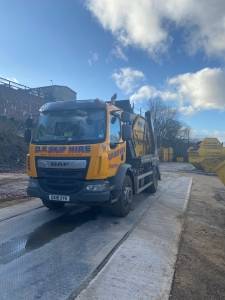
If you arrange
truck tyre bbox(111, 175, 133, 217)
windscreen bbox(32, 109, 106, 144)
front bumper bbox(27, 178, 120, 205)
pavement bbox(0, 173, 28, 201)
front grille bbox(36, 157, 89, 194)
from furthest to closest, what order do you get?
1. pavement bbox(0, 173, 28, 201)
2. truck tyre bbox(111, 175, 133, 217)
3. windscreen bbox(32, 109, 106, 144)
4. front grille bbox(36, 157, 89, 194)
5. front bumper bbox(27, 178, 120, 205)

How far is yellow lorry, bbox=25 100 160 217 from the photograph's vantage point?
7105mm

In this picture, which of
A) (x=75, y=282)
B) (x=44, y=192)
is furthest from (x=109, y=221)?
(x=75, y=282)

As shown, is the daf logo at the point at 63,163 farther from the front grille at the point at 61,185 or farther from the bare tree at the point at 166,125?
the bare tree at the point at 166,125

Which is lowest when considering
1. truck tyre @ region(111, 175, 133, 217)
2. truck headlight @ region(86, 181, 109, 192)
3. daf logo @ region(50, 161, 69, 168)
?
truck tyre @ region(111, 175, 133, 217)

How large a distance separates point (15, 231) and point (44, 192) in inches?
44.6

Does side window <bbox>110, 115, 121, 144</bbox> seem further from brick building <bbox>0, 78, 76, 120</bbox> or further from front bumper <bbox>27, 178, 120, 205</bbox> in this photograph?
brick building <bbox>0, 78, 76, 120</bbox>

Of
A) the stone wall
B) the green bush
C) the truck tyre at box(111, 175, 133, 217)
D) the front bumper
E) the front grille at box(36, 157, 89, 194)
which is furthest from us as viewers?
the stone wall

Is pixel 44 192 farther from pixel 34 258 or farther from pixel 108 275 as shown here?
pixel 108 275

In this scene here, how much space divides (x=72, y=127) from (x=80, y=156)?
2.70 feet

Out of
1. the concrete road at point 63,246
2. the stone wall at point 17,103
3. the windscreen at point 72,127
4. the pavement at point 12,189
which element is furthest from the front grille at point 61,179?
the stone wall at point 17,103

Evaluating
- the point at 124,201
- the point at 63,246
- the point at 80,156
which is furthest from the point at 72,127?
the point at 63,246

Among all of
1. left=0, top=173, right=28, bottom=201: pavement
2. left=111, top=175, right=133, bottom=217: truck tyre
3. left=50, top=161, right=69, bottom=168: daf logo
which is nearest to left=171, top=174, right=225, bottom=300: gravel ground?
left=111, top=175, right=133, bottom=217: truck tyre

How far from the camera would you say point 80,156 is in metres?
7.11

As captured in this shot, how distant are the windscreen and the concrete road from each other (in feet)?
6.58
